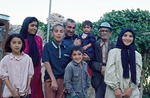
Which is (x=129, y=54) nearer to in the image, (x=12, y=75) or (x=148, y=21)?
(x=12, y=75)

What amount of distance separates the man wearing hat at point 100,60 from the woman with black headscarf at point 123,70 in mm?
489

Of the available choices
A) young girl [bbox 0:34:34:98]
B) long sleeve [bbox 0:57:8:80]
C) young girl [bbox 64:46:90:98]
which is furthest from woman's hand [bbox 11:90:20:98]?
young girl [bbox 64:46:90:98]

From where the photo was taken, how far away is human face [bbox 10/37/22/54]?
4.14 meters

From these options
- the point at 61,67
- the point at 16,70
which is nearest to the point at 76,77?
the point at 61,67

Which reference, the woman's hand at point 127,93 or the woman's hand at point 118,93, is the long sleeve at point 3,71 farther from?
the woman's hand at point 127,93

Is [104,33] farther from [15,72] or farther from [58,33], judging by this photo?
[15,72]

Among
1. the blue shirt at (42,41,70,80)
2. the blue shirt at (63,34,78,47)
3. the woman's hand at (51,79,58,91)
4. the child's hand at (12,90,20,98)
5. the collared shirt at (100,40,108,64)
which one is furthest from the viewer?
the collared shirt at (100,40,108,64)

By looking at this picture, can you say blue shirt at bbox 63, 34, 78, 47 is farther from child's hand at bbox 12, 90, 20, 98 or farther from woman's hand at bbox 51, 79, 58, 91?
child's hand at bbox 12, 90, 20, 98

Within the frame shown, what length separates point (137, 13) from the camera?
765 centimetres

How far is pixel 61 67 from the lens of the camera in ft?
14.6

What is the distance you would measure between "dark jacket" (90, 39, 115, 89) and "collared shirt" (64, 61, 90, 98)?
0.50 metres

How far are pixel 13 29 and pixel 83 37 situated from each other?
397cm

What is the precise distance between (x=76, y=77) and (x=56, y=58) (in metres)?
0.39

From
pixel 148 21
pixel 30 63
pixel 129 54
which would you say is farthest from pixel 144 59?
pixel 30 63
